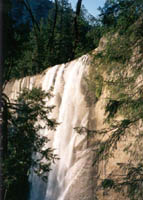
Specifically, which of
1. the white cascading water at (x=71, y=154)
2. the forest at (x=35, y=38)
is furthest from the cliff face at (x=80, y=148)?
the forest at (x=35, y=38)

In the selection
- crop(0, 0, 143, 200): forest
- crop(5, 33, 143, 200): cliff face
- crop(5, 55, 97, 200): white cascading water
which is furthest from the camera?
crop(5, 55, 97, 200): white cascading water

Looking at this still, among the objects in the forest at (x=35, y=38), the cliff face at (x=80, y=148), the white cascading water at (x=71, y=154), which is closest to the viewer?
the forest at (x=35, y=38)

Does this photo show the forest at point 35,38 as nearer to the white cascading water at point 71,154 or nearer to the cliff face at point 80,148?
the white cascading water at point 71,154

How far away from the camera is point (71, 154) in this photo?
10312 mm

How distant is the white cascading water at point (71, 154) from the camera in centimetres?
921

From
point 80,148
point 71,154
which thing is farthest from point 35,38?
point 71,154

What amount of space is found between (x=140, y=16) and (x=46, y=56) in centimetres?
2113

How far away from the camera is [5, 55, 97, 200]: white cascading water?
9.21 metres

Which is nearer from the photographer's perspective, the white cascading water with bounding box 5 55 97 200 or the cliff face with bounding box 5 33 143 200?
the cliff face with bounding box 5 33 143 200

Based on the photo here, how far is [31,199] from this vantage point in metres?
12.0

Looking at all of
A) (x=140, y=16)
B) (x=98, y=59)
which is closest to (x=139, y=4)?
(x=140, y=16)

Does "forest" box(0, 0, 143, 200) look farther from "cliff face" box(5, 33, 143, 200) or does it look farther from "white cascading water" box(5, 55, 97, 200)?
"cliff face" box(5, 33, 143, 200)

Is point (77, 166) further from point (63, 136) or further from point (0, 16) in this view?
point (0, 16)

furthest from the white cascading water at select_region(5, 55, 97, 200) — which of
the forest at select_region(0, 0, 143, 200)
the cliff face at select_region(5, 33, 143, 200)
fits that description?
the forest at select_region(0, 0, 143, 200)
